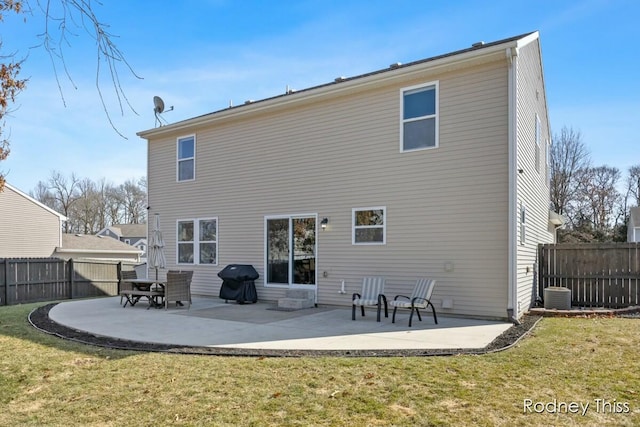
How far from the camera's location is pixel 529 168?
9.72m

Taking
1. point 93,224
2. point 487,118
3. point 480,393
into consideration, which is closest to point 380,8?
point 487,118

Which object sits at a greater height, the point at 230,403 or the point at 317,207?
the point at 317,207

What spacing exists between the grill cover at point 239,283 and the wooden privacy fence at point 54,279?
683 cm

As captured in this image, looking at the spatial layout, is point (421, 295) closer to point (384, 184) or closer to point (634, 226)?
point (384, 184)

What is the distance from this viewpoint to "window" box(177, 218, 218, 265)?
1211 centimetres

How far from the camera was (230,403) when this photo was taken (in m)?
3.81

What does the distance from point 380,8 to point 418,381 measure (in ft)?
20.3

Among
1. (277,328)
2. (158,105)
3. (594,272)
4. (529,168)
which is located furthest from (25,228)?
(594,272)

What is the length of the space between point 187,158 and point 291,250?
14.7 ft

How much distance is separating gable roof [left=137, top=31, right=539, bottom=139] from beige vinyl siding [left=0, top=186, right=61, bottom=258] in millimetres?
15130

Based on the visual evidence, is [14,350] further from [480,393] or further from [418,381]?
[480,393]

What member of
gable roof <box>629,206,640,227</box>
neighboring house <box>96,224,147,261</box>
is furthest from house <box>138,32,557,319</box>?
neighboring house <box>96,224,147,261</box>

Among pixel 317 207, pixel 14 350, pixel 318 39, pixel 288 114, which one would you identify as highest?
pixel 318 39

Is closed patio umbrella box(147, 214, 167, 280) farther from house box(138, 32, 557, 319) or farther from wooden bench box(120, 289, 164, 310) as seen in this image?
house box(138, 32, 557, 319)
